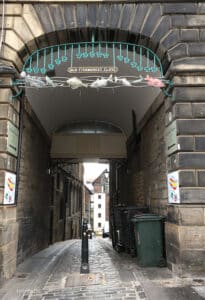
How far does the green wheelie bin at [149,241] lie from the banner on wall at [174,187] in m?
0.72

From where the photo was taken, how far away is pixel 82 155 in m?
12.5

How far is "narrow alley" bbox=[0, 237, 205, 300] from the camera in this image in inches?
167

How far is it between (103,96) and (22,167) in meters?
4.35

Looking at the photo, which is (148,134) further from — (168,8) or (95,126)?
(95,126)

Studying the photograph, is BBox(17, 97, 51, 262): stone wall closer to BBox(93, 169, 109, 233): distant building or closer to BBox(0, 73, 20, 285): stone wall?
BBox(0, 73, 20, 285): stone wall

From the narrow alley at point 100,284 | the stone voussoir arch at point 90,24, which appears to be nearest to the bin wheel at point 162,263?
the narrow alley at point 100,284

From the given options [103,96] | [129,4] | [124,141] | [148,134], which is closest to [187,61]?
[129,4]

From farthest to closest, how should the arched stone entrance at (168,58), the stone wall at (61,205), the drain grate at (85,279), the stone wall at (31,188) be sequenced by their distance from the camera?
the stone wall at (61,205)
the stone wall at (31,188)
the arched stone entrance at (168,58)
the drain grate at (85,279)

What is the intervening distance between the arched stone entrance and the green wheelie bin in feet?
1.09

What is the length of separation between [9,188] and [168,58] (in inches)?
168

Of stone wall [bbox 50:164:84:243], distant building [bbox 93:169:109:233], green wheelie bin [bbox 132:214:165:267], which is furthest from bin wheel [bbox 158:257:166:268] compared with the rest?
distant building [bbox 93:169:109:233]

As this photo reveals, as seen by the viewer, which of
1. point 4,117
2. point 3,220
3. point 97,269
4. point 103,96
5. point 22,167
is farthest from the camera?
point 103,96

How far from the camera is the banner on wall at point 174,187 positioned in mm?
5414

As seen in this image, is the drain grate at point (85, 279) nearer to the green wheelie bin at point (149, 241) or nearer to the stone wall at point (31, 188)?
the green wheelie bin at point (149, 241)
